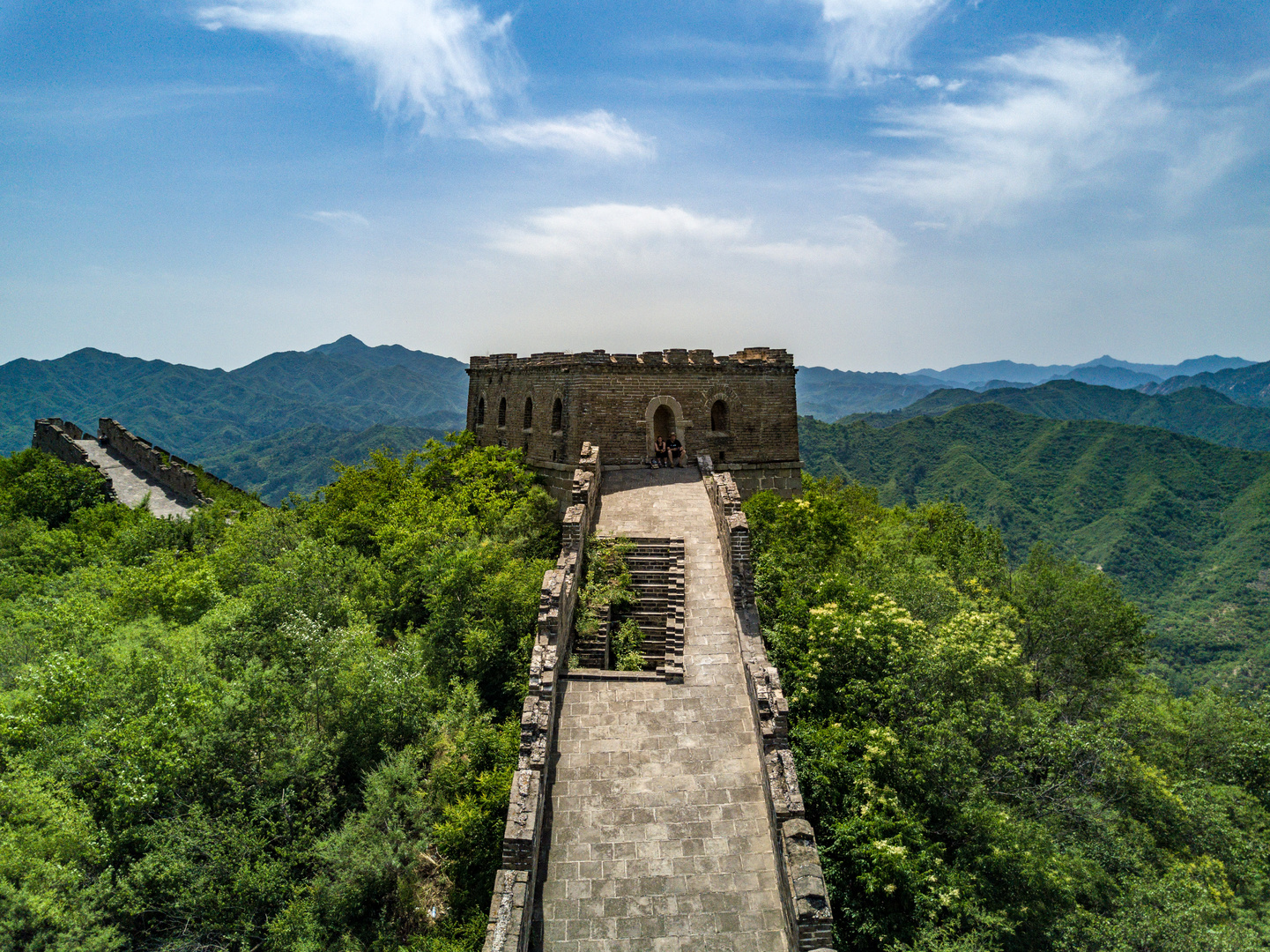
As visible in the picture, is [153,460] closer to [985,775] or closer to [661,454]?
[661,454]

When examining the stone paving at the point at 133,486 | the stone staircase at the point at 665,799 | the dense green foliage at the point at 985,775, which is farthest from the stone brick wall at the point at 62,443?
the dense green foliage at the point at 985,775

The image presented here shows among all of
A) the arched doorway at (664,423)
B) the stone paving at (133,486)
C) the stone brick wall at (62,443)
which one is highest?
the arched doorway at (664,423)

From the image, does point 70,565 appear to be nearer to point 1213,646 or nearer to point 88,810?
point 88,810

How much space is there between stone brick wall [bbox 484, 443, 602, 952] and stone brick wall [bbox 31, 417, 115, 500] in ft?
110

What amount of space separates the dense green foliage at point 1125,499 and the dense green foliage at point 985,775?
54.9 metres

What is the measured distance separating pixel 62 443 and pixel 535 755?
4535cm

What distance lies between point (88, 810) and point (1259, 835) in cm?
2716

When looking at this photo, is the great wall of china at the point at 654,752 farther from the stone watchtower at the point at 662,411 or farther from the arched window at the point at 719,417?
the arched window at the point at 719,417

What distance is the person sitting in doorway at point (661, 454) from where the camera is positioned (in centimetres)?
2448

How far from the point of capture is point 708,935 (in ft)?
34.7

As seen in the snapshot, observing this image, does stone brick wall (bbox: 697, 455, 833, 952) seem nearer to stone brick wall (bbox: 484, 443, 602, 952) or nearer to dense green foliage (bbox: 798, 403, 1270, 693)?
stone brick wall (bbox: 484, 443, 602, 952)

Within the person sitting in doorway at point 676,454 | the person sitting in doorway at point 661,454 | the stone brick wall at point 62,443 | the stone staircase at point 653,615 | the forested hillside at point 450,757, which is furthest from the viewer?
the stone brick wall at point 62,443

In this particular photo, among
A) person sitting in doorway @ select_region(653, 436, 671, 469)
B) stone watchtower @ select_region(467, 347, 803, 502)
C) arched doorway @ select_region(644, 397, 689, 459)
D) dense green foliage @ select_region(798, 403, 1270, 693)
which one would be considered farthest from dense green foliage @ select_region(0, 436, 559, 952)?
dense green foliage @ select_region(798, 403, 1270, 693)

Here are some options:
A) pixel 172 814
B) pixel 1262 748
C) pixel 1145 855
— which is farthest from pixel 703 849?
pixel 1262 748
